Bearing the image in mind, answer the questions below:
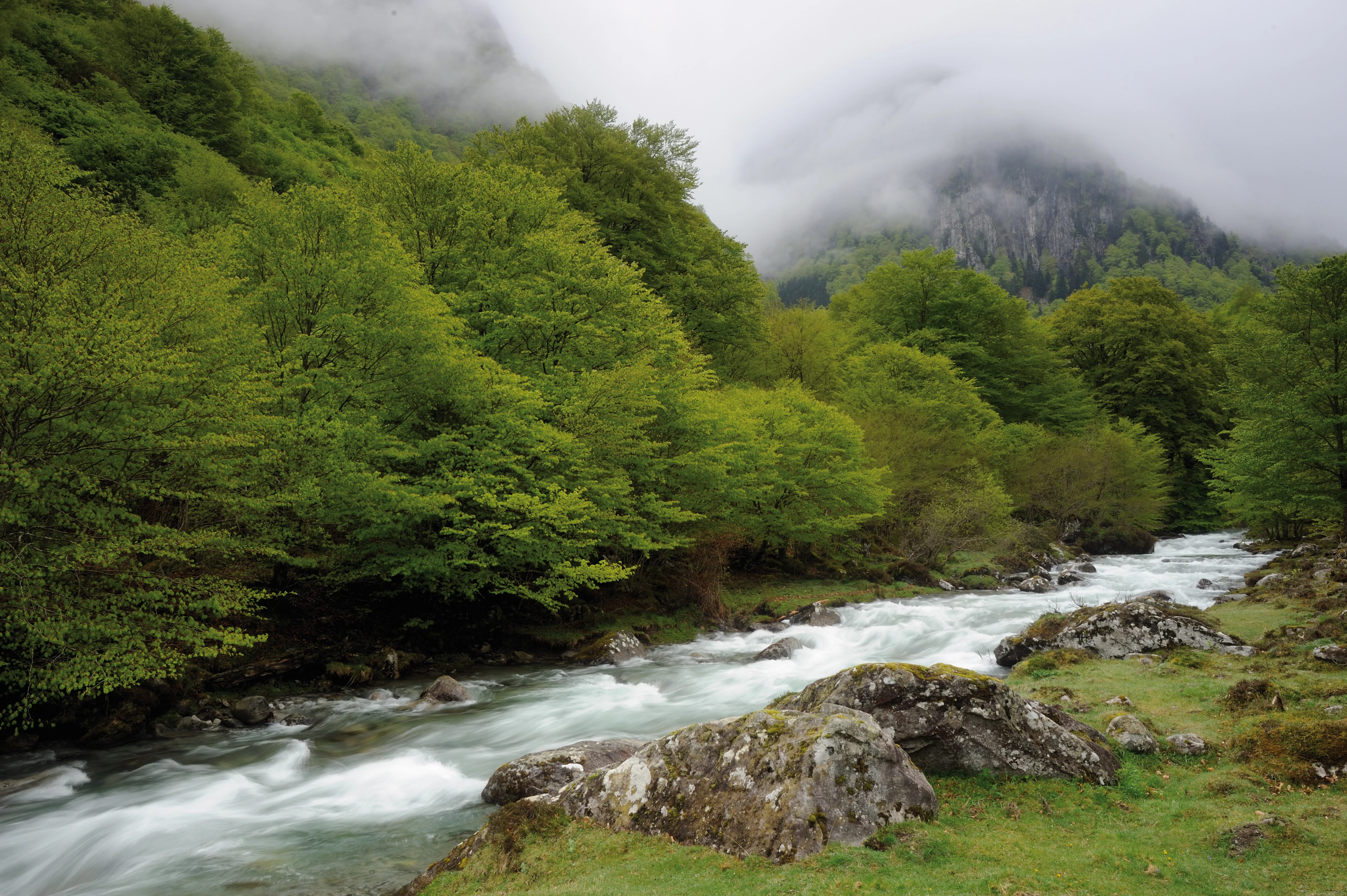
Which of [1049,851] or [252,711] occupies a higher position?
[252,711]

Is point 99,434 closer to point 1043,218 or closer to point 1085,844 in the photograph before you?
point 1085,844

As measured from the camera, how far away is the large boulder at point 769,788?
615cm

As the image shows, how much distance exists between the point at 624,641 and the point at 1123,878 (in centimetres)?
1550

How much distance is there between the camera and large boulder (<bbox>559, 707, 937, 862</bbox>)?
20.2 ft

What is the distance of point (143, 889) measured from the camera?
8047 millimetres

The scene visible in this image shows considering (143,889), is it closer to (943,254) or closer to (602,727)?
(602,727)

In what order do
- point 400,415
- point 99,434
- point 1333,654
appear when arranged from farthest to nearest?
point 400,415, point 1333,654, point 99,434

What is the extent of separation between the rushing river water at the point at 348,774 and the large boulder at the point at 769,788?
3.06 metres

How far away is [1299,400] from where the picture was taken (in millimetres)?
24609

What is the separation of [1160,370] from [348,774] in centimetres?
6542

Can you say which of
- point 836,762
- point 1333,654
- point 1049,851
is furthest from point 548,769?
point 1333,654

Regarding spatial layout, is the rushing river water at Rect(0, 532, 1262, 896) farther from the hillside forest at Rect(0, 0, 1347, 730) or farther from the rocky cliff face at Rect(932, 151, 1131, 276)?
the rocky cliff face at Rect(932, 151, 1131, 276)

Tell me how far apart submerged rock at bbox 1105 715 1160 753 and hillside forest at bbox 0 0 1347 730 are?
11.8 m

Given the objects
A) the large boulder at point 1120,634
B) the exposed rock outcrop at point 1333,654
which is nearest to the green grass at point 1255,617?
the large boulder at point 1120,634
